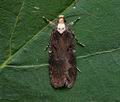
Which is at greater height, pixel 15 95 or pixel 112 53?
pixel 112 53

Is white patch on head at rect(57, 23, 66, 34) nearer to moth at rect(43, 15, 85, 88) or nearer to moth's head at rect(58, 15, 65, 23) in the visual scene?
moth at rect(43, 15, 85, 88)

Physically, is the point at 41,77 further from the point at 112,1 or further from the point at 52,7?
the point at 112,1

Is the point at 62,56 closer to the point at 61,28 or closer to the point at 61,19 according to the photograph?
the point at 61,28

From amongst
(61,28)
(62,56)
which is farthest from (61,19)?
(62,56)

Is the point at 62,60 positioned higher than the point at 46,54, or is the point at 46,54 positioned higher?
the point at 46,54

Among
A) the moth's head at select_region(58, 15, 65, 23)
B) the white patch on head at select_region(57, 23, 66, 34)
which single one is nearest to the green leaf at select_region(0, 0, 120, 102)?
the moth's head at select_region(58, 15, 65, 23)

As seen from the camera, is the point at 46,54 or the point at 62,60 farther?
the point at 62,60

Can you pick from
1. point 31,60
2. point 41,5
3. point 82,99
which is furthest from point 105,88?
point 41,5
